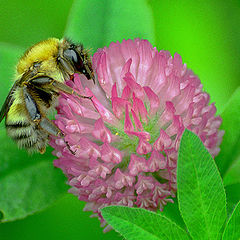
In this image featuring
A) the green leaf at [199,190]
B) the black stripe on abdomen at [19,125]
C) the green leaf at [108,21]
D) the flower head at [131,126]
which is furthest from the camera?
the green leaf at [108,21]

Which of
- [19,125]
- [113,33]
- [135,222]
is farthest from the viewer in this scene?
[113,33]

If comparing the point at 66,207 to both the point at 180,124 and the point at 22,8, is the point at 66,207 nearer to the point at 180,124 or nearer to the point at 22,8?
the point at 180,124

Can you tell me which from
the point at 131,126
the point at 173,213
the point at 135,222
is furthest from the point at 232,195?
the point at 135,222

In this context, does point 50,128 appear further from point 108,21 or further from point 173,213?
point 108,21

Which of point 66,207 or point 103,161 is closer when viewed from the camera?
point 103,161

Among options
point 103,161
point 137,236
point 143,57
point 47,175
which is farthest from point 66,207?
point 137,236

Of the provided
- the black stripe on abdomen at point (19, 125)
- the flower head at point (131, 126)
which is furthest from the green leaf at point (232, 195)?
the black stripe on abdomen at point (19, 125)

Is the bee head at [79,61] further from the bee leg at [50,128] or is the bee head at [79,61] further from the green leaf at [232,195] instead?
the green leaf at [232,195]
